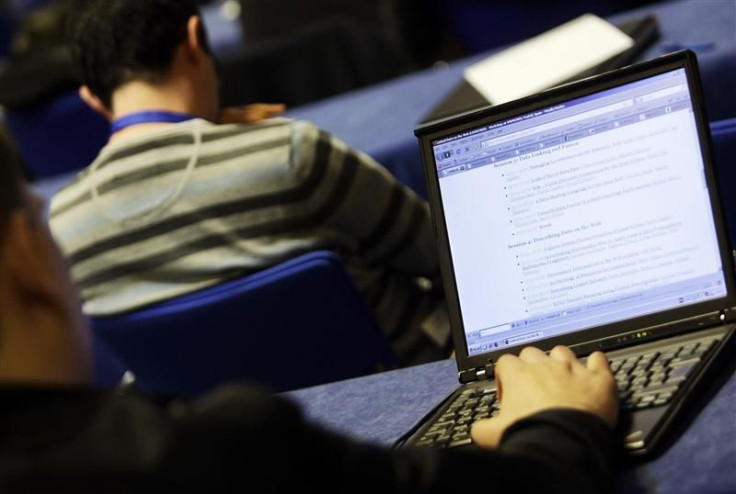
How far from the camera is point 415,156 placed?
2449mm

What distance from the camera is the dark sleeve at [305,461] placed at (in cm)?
79

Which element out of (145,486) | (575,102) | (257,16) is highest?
(257,16)

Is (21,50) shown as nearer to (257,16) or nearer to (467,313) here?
(257,16)

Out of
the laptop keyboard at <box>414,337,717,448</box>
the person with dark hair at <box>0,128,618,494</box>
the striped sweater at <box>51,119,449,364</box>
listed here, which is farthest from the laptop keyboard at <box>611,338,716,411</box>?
the striped sweater at <box>51,119,449,364</box>

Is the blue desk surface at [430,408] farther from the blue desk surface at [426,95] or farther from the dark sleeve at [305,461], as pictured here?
the blue desk surface at [426,95]

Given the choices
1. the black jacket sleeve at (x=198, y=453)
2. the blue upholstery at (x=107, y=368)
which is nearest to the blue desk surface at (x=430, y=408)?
the black jacket sleeve at (x=198, y=453)

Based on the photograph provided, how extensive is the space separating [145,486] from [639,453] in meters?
0.50

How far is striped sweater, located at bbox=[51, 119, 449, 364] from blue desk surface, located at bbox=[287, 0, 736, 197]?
35 cm

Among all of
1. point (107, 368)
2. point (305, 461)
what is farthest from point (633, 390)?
point (107, 368)

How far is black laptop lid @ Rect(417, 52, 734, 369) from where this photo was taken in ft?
4.28

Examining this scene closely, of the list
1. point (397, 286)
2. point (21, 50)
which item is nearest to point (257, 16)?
point (21, 50)

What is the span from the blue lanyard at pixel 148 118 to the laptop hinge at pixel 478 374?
980mm

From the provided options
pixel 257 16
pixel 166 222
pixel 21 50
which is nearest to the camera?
pixel 166 222

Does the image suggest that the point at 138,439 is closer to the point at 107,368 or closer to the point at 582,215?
the point at 582,215
